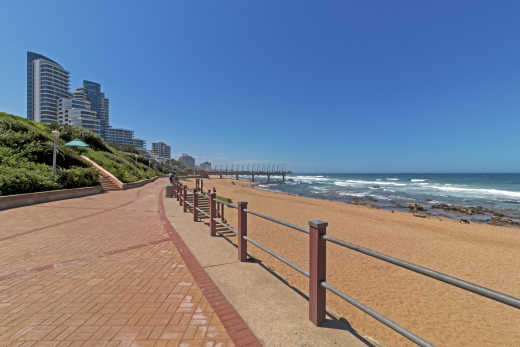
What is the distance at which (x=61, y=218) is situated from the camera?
7938 mm

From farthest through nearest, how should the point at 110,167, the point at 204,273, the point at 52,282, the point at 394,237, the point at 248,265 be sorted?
the point at 110,167, the point at 394,237, the point at 248,265, the point at 204,273, the point at 52,282

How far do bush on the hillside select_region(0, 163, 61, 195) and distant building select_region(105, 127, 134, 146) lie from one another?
125 m

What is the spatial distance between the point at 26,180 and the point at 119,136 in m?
135

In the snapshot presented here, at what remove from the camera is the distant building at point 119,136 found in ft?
398

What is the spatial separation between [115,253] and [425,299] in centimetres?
754

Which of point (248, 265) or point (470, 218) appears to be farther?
point (470, 218)

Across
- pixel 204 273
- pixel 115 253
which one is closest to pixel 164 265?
pixel 204 273

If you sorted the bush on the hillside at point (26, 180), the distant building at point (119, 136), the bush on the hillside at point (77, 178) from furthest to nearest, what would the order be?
the distant building at point (119, 136)
the bush on the hillside at point (77, 178)
the bush on the hillside at point (26, 180)

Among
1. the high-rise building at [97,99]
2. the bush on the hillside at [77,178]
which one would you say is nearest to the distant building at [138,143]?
the high-rise building at [97,99]

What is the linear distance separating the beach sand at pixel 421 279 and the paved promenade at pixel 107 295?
89cm

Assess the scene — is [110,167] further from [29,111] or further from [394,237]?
[29,111]

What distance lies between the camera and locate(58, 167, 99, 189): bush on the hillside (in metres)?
13.7

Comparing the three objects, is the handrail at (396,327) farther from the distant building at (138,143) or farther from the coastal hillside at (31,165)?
the distant building at (138,143)

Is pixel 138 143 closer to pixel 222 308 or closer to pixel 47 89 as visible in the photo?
pixel 47 89
